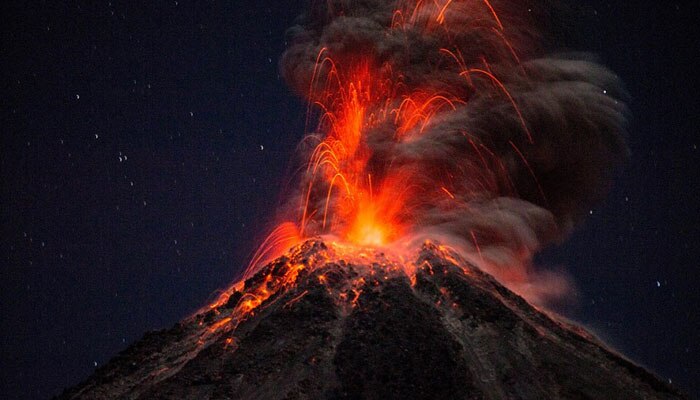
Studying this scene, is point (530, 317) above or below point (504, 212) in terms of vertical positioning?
below

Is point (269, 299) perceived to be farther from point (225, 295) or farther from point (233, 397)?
point (233, 397)

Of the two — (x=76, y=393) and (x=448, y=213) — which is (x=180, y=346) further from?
(x=448, y=213)

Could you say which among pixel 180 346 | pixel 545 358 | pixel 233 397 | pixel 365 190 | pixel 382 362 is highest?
pixel 365 190

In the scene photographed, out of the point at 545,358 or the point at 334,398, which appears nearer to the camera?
the point at 334,398

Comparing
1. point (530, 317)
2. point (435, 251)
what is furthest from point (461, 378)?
point (435, 251)

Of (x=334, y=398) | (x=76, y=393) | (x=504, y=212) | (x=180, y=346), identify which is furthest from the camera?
(x=504, y=212)

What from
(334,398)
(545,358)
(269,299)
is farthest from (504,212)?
(334,398)

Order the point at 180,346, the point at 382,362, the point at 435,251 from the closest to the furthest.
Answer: the point at 382,362 → the point at 180,346 → the point at 435,251
